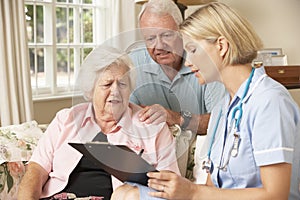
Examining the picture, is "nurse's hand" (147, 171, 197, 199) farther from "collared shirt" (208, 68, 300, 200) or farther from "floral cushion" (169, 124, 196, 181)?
"floral cushion" (169, 124, 196, 181)

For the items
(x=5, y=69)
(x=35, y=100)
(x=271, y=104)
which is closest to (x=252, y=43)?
(x=271, y=104)

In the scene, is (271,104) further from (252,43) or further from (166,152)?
(166,152)

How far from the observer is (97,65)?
1718 millimetres

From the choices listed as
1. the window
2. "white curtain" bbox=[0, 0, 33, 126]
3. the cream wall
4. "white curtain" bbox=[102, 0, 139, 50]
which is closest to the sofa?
"white curtain" bbox=[0, 0, 33, 126]

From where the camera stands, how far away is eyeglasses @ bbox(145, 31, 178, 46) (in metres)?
1.60

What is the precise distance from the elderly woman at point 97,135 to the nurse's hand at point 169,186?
221mm

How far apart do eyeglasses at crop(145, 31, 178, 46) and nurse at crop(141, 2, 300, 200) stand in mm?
95

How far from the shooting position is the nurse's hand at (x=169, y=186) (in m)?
1.41

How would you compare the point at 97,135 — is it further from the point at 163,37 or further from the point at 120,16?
the point at 120,16

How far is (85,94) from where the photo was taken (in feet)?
5.67

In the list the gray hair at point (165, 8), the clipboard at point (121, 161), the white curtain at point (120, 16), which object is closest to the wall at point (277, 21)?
the white curtain at point (120, 16)

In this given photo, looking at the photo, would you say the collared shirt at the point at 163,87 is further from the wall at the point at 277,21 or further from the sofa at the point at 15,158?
the wall at the point at 277,21

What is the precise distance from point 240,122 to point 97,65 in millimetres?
521

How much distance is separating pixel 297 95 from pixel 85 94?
6.85 ft
